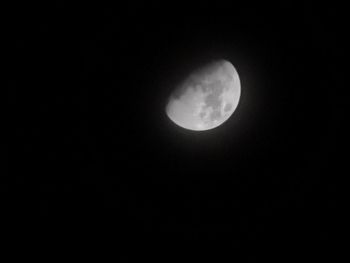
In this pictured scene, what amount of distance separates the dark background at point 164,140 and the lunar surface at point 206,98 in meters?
0.14

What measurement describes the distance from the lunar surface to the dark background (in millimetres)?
139

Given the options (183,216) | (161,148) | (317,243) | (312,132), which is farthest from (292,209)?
(161,148)

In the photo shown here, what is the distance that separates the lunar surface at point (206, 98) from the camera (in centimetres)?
415

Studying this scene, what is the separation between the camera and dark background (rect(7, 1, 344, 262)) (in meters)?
3.75

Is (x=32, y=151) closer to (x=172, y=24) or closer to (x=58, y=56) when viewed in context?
(x=58, y=56)

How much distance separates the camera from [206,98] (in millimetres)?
4383

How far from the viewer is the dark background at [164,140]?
3.75m

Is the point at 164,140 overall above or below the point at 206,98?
A: below

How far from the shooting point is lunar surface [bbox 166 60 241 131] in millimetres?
4148

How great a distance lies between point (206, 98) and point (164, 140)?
0.96 metres

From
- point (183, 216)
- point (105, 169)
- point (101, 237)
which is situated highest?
point (105, 169)

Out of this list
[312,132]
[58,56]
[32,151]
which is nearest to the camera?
[58,56]

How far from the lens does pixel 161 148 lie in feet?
14.9

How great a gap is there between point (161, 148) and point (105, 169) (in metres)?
1.00
